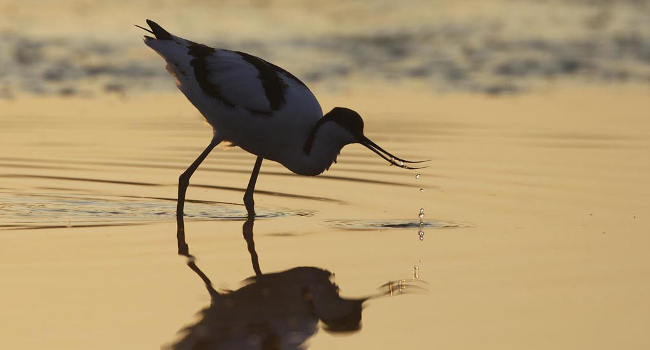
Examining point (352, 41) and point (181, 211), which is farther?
point (352, 41)

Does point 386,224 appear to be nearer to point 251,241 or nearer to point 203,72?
point 251,241

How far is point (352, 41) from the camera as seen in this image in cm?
1619

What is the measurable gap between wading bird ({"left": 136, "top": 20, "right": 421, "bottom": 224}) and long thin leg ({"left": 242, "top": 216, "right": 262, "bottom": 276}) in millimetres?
265

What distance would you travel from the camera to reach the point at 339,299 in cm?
551

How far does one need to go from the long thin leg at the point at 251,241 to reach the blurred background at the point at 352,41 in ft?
19.2

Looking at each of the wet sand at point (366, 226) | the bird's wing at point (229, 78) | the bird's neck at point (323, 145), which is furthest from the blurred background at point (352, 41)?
the bird's neck at point (323, 145)

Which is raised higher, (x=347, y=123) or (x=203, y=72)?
(x=203, y=72)

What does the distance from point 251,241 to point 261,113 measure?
1186 millimetres

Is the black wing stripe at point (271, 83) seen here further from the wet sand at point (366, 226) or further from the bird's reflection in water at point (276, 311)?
the bird's reflection in water at point (276, 311)

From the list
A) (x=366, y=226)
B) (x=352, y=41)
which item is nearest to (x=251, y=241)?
(x=366, y=226)

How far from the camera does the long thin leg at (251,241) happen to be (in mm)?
6066

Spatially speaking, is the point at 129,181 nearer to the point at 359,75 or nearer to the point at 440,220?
Result: the point at 440,220

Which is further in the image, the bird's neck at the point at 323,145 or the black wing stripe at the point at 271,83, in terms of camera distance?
the black wing stripe at the point at 271,83

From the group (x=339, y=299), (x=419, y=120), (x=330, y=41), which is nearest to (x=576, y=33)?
(x=330, y=41)
